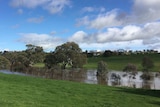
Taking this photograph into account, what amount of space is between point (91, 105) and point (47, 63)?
87381 millimetres

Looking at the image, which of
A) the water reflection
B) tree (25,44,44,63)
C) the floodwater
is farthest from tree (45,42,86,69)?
the water reflection

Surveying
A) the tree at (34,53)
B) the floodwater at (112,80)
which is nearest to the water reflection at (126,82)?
the floodwater at (112,80)

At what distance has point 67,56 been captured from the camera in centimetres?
9975

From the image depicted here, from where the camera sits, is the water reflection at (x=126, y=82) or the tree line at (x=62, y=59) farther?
the tree line at (x=62, y=59)

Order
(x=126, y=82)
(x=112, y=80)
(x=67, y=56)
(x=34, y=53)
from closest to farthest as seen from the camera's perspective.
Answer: (x=126, y=82) < (x=112, y=80) < (x=67, y=56) < (x=34, y=53)

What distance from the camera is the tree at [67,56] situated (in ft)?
326

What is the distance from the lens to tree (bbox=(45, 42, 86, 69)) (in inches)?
3910

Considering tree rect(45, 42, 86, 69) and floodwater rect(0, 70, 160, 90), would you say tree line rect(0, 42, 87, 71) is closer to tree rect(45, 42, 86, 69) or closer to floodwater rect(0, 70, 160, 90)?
tree rect(45, 42, 86, 69)

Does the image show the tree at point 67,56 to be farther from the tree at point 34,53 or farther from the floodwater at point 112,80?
the tree at point 34,53

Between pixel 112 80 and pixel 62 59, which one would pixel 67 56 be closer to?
pixel 62 59

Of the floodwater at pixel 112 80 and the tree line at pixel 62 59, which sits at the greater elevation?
the tree line at pixel 62 59

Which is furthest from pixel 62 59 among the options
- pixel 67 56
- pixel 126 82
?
pixel 126 82

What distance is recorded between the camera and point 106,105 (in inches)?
723

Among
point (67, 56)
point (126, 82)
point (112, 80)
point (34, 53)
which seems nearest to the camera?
point (126, 82)
